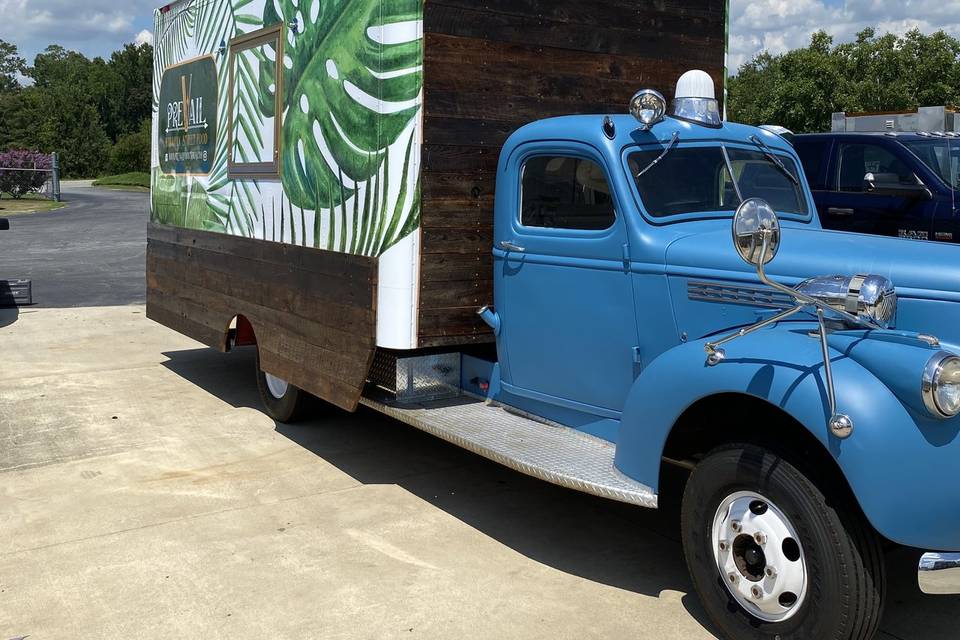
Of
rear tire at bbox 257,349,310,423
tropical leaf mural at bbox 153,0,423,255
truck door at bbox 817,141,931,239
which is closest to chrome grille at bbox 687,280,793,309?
tropical leaf mural at bbox 153,0,423,255

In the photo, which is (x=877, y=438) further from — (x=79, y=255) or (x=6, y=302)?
(x=79, y=255)

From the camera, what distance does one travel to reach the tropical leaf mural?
5434mm

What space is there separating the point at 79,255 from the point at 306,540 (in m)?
15.8

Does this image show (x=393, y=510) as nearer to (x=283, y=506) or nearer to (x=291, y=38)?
(x=283, y=506)

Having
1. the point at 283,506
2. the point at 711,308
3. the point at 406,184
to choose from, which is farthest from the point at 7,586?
the point at 711,308

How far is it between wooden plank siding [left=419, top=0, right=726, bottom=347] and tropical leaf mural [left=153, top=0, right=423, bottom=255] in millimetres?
130

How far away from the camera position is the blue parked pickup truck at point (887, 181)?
340 inches

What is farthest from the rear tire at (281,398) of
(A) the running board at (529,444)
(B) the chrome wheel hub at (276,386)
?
(A) the running board at (529,444)

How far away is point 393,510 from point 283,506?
25.1 inches

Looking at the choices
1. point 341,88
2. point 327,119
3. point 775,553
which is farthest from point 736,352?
point 327,119

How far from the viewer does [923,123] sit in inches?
528

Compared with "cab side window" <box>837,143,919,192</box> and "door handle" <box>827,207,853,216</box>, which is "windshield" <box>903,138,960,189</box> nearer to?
"cab side window" <box>837,143,919,192</box>

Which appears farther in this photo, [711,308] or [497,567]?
[497,567]

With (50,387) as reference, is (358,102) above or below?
above
